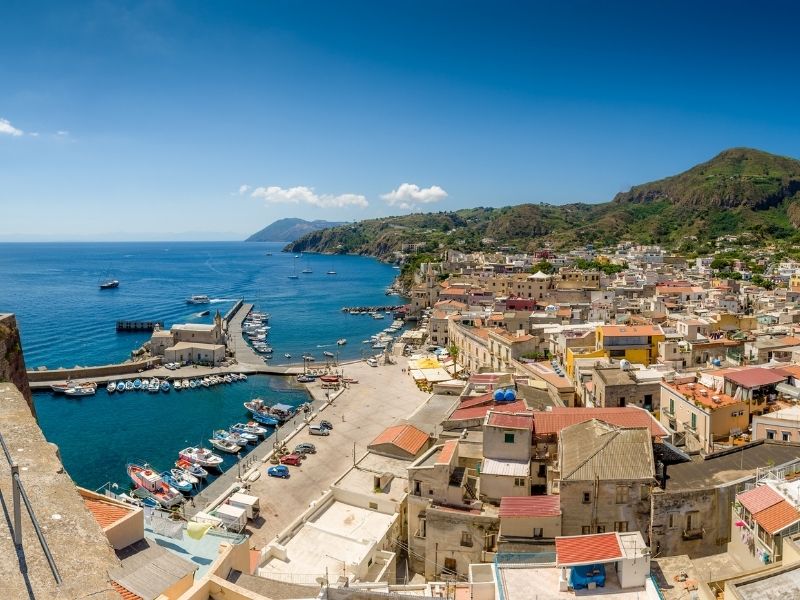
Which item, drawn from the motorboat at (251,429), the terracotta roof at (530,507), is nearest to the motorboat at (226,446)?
the motorboat at (251,429)

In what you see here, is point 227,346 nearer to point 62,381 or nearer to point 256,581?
point 62,381

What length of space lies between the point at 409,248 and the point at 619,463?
6985 inches

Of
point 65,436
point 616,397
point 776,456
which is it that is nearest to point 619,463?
point 776,456

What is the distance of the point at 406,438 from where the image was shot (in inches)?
1048

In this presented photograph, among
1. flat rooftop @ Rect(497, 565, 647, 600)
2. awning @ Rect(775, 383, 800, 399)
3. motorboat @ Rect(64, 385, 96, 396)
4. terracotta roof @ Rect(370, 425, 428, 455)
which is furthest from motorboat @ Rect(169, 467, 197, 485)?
awning @ Rect(775, 383, 800, 399)

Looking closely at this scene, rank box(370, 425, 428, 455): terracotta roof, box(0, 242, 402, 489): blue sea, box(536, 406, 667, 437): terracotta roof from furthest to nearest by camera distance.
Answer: box(0, 242, 402, 489): blue sea, box(370, 425, 428, 455): terracotta roof, box(536, 406, 667, 437): terracotta roof

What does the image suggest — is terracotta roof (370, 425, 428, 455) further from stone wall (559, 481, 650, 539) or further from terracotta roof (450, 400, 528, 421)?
stone wall (559, 481, 650, 539)

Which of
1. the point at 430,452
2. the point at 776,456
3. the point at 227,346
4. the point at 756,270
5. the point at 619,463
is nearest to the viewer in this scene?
the point at 619,463

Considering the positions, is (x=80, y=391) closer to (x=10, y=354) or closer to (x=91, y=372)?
(x=91, y=372)

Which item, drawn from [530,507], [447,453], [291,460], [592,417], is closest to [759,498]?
[530,507]

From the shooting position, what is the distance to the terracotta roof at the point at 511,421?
65.4 feet

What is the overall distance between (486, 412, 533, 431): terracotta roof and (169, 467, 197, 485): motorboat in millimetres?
18410

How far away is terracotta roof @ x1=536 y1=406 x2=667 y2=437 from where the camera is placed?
808 inches

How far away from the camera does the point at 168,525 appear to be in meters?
14.1
